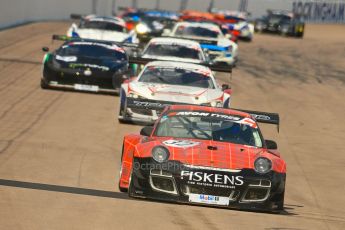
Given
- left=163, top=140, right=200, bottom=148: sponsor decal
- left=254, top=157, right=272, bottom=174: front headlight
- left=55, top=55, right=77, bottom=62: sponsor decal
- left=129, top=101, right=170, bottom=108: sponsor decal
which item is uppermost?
left=163, top=140, right=200, bottom=148: sponsor decal

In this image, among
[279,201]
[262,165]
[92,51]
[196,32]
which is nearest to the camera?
[279,201]

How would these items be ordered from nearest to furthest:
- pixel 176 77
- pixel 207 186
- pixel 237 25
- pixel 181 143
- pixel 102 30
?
pixel 207 186, pixel 181 143, pixel 176 77, pixel 102 30, pixel 237 25

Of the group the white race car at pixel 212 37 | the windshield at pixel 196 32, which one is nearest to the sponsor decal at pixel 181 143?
the white race car at pixel 212 37

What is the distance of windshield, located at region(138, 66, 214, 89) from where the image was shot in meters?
18.7

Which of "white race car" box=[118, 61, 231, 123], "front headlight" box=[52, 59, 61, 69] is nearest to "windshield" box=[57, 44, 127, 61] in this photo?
"front headlight" box=[52, 59, 61, 69]

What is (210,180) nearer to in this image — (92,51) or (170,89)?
(170,89)

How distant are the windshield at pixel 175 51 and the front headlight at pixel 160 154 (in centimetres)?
1228

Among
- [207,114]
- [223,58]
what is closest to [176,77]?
[207,114]

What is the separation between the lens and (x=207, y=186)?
1102cm

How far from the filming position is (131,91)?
1766cm

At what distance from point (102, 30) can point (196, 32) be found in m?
3.29

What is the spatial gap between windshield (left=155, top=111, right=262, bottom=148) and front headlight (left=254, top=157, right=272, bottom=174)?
0.75 meters

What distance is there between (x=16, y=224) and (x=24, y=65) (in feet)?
57.8

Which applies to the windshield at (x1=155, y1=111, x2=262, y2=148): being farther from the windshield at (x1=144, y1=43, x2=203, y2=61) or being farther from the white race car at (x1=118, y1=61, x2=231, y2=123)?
the windshield at (x1=144, y1=43, x2=203, y2=61)
